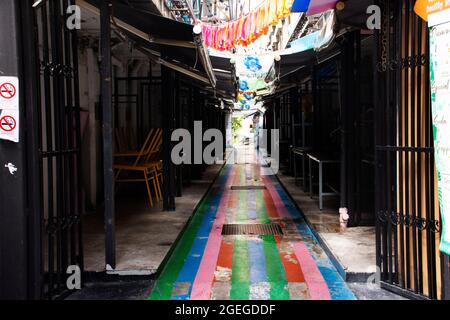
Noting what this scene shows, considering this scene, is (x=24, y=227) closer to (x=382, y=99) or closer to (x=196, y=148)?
(x=382, y=99)

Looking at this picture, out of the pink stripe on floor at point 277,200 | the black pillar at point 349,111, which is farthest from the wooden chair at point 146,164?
the black pillar at point 349,111

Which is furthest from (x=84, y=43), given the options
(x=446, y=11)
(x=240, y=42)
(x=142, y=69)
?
(x=446, y=11)

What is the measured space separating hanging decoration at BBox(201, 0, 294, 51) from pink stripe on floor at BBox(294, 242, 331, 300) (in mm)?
3730

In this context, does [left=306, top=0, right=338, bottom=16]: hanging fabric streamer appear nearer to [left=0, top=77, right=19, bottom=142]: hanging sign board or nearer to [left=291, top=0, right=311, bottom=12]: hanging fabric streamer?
[left=291, top=0, right=311, bottom=12]: hanging fabric streamer

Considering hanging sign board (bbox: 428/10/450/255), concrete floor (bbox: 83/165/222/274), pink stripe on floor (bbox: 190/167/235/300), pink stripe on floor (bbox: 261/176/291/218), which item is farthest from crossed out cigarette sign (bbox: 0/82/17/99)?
pink stripe on floor (bbox: 261/176/291/218)

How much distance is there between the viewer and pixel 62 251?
162 inches

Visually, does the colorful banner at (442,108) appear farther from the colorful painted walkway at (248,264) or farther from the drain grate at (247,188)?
the drain grate at (247,188)

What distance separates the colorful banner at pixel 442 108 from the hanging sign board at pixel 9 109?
315 centimetres

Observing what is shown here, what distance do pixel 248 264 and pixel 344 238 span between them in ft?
4.98

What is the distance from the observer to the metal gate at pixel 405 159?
3.88 m

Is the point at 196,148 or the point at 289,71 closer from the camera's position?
the point at 289,71

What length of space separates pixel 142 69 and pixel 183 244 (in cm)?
767

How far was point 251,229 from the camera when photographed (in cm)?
754

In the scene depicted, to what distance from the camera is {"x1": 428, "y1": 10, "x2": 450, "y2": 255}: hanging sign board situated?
10.4 feet
